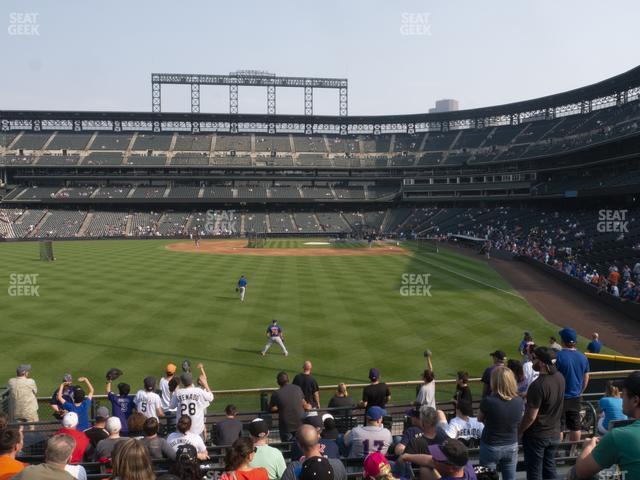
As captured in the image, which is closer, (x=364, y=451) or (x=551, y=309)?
(x=364, y=451)

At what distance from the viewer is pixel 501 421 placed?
6.68m

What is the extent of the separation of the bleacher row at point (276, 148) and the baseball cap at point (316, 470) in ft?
295

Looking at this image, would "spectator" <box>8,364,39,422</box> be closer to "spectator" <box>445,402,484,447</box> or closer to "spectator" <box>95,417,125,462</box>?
"spectator" <box>95,417,125,462</box>

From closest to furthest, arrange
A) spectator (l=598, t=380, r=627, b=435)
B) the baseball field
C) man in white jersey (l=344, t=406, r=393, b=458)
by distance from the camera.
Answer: man in white jersey (l=344, t=406, r=393, b=458)
spectator (l=598, t=380, r=627, b=435)
the baseball field

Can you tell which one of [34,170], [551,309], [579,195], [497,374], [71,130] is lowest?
[551,309]

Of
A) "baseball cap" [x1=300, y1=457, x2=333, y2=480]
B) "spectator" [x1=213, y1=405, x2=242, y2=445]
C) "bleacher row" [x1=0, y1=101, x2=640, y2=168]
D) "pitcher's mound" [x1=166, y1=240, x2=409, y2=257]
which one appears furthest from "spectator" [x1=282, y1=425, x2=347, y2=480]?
"bleacher row" [x1=0, y1=101, x2=640, y2=168]

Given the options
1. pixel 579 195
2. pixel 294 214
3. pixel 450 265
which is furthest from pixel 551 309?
pixel 294 214

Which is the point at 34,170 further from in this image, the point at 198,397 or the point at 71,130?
the point at 198,397

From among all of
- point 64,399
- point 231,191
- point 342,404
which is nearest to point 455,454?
point 342,404

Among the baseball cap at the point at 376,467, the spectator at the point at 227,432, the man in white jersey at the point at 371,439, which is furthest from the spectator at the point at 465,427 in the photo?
the spectator at the point at 227,432

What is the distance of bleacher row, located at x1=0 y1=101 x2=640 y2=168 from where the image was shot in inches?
3807

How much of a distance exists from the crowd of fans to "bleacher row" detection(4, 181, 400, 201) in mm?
90029

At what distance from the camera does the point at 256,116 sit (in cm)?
11050

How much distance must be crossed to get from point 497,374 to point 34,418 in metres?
11.2
